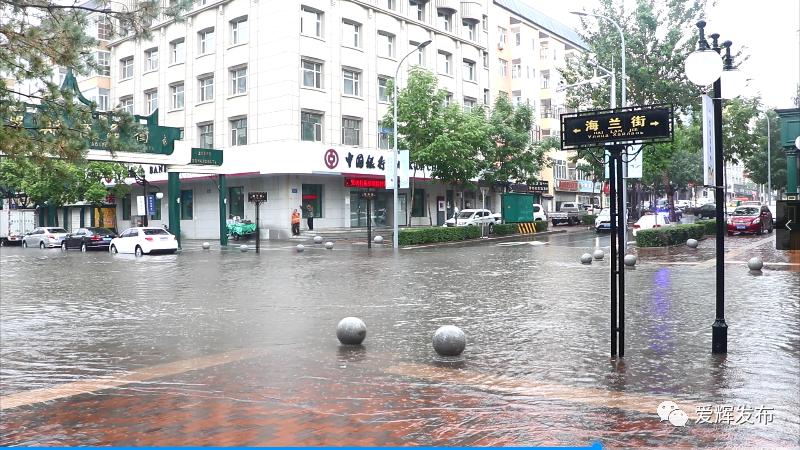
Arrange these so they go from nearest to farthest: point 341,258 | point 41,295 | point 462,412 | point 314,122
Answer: point 462,412, point 41,295, point 341,258, point 314,122

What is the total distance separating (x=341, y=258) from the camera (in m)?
25.9

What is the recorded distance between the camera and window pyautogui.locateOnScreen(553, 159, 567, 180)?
7406cm

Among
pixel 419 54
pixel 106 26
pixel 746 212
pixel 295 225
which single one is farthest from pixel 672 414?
pixel 419 54

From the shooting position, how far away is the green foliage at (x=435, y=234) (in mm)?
34094

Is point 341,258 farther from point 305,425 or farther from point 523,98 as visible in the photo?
point 523,98

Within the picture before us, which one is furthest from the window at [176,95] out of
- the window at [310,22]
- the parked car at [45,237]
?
the parked car at [45,237]

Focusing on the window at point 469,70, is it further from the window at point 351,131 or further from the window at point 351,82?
the window at point 351,131

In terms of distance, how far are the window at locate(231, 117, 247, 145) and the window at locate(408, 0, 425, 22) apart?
50.4 ft

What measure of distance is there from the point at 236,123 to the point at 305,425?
41488 mm

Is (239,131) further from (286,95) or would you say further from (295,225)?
(295,225)

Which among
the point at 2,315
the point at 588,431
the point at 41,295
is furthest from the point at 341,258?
the point at 588,431

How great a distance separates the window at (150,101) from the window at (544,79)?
36.8 m

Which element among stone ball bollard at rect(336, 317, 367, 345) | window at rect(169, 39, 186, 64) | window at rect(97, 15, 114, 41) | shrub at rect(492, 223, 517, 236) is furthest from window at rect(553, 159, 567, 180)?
window at rect(97, 15, 114, 41)

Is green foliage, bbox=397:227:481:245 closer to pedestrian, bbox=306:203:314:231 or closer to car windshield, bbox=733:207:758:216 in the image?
pedestrian, bbox=306:203:314:231
